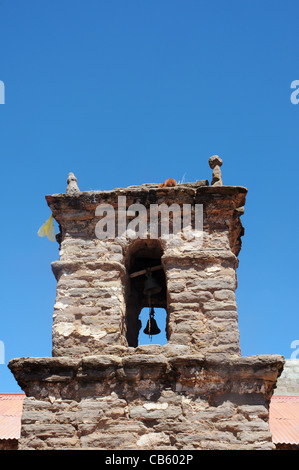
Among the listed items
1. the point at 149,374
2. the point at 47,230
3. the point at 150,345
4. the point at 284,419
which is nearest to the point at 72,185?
the point at 47,230

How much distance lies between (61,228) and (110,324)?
1672mm

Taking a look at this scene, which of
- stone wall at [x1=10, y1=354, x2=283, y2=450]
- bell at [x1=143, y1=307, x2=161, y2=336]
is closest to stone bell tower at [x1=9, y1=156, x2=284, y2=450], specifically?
stone wall at [x1=10, y1=354, x2=283, y2=450]

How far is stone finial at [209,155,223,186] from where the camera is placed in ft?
26.3

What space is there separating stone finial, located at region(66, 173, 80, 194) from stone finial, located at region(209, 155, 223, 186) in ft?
6.17

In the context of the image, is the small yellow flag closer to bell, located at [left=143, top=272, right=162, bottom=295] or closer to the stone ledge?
bell, located at [left=143, top=272, right=162, bottom=295]

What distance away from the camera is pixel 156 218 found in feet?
25.3

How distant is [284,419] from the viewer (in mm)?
9773

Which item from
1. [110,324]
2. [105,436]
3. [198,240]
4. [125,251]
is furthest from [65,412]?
[198,240]

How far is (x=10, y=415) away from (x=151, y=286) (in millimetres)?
3938

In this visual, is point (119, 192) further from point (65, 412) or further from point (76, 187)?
point (65, 412)

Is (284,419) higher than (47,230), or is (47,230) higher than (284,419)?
(47,230)

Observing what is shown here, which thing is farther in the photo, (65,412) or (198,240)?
(198,240)

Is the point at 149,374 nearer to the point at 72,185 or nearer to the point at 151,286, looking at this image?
the point at 151,286
